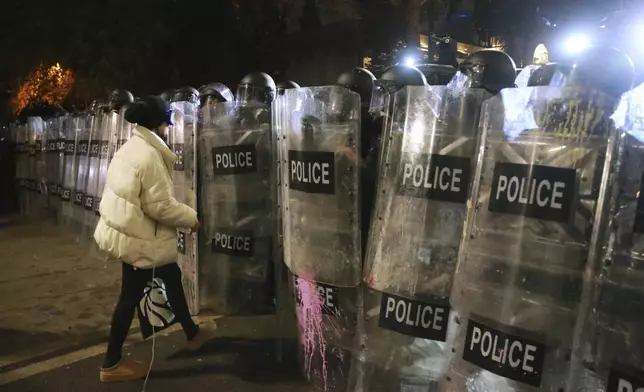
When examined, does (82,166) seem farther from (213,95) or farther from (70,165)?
(213,95)

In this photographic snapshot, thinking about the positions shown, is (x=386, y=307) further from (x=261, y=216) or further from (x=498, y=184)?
(x=261, y=216)

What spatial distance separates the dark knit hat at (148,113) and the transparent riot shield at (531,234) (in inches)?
90.7

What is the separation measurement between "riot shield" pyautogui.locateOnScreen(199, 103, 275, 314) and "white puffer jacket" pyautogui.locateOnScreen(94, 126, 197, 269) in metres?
0.94

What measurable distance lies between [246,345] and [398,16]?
438 inches

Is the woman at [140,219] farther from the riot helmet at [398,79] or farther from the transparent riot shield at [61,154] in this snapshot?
the transparent riot shield at [61,154]

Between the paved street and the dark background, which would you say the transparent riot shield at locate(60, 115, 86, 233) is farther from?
the dark background

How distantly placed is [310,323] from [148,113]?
1.88m

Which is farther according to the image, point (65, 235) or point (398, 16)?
point (398, 16)

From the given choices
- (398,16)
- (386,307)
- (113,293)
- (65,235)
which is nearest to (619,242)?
(386,307)

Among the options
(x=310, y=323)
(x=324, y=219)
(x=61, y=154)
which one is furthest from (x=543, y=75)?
(x=61, y=154)

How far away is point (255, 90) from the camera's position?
16.4 feet

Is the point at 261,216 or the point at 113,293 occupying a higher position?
the point at 261,216

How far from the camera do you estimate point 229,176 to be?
15.6 ft

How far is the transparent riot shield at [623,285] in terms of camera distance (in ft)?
7.21
